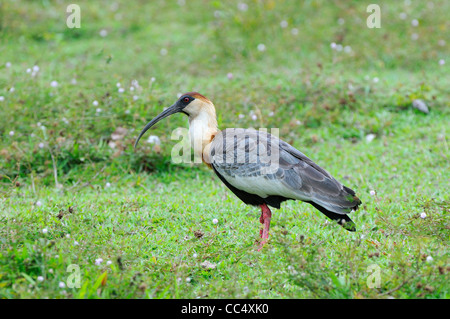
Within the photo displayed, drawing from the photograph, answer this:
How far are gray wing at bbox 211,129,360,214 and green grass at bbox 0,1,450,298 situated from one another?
29 centimetres

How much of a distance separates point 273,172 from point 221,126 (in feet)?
7.26

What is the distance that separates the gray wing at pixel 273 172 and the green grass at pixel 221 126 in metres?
0.29

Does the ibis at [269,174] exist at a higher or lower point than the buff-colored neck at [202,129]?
lower

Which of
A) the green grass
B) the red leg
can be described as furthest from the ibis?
the green grass

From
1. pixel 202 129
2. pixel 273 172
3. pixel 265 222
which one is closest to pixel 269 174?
pixel 273 172

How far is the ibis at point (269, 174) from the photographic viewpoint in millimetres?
4480

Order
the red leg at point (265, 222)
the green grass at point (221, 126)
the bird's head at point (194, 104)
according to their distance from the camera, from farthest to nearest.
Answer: the bird's head at point (194, 104) < the red leg at point (265, 222) < the green grass at point (221, 126)

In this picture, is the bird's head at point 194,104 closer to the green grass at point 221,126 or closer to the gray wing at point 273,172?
the gray wing at point 273,172

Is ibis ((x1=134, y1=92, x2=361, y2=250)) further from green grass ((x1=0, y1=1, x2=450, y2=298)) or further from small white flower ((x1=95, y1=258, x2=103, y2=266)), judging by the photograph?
small white flower ((x1=95, y1=258, x2=103, y2=266))

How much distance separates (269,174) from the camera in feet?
15.1

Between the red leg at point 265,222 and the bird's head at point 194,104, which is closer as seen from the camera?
the red leg at point 265,222

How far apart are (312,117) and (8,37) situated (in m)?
5.10

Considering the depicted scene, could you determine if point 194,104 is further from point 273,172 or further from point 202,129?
point 273,172

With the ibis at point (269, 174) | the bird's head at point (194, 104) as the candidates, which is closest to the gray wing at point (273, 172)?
the ibis at point (269, 174)
